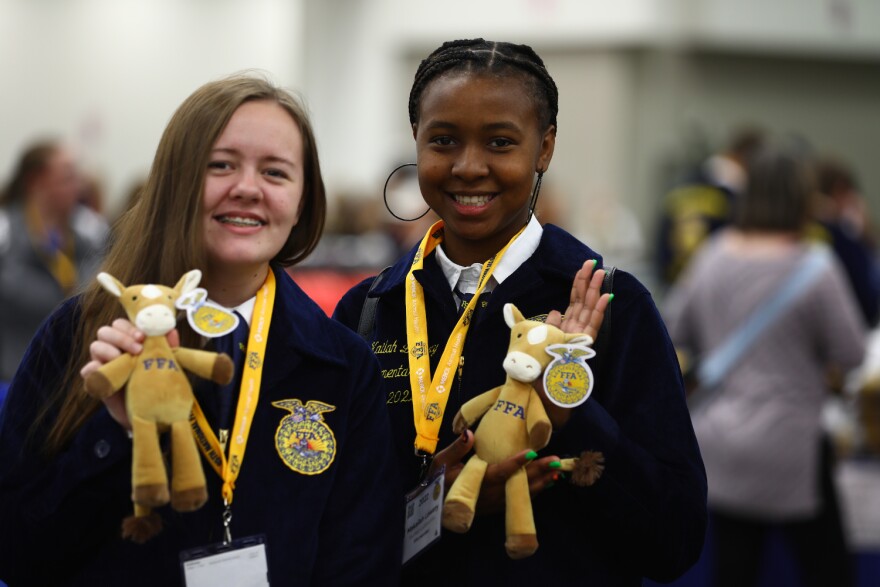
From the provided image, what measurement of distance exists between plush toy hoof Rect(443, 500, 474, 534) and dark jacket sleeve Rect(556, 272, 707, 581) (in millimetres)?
228

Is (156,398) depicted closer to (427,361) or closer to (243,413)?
(243,413)

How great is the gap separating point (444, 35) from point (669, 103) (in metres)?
3.25

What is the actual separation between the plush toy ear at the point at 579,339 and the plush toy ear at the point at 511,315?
0.37ft

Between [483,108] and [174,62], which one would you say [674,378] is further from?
[174,62]

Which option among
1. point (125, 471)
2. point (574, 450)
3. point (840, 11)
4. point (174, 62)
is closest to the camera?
point (125, 471)

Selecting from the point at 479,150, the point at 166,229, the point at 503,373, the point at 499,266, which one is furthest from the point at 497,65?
the point at 166,229

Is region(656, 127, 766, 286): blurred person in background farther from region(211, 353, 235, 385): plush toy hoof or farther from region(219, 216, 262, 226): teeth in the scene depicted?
region(211, 353, 235, 385): plush toy hoof

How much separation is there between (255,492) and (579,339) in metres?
0.64

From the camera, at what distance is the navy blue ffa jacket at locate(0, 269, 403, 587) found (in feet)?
6.93

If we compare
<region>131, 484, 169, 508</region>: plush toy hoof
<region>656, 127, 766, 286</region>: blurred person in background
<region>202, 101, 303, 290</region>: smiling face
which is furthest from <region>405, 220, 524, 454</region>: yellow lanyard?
<region>656, 127, 766, 286</region>: blurred person in background

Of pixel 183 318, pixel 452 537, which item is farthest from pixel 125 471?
pixel 452 537

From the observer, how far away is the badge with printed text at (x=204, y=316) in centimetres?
208

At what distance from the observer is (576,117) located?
16469 mm

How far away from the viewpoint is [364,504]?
2.27 m
